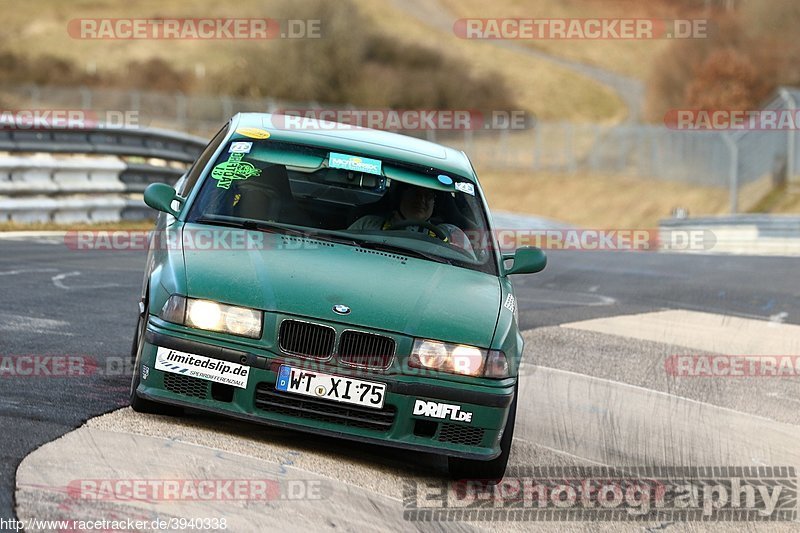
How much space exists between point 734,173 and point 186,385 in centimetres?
3257

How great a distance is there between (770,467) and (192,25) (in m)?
82.8

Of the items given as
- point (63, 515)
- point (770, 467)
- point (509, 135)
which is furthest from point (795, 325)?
point (509, 135)

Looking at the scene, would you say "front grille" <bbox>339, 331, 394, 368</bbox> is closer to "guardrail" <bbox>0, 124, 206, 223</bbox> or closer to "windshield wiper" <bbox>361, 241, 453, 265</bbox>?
"windshield wiper" <bbox>361, 241, 453, 265</bbox>

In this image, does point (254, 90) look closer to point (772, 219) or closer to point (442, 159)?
point (772, 219)

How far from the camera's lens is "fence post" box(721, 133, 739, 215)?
1435 inches

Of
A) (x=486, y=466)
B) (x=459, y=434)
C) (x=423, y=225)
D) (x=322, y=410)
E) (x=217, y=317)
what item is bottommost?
(x=486, y=466)

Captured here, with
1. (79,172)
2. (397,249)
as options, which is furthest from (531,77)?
(397,249)

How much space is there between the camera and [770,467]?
7453 mm

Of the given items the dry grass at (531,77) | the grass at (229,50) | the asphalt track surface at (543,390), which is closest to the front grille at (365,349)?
the asphalt track surface at (543,390)

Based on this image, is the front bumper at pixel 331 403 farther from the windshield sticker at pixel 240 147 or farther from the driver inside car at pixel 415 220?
the windshield sticker at pixel 240 147

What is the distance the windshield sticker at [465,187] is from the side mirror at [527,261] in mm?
441

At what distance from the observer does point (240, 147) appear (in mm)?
7426

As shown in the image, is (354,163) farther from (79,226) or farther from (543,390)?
(79,226)

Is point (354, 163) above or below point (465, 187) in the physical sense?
above
